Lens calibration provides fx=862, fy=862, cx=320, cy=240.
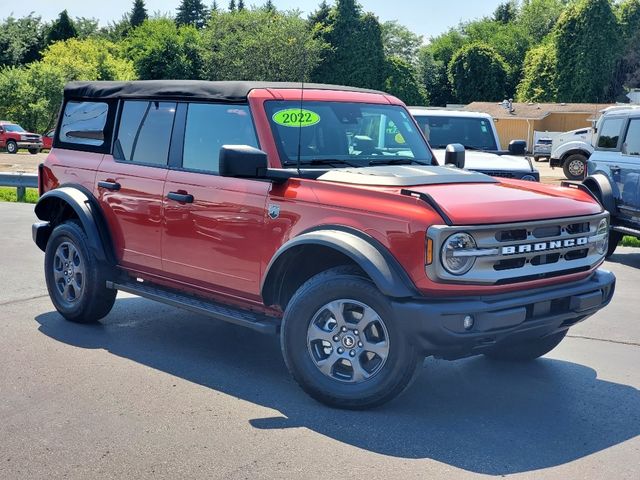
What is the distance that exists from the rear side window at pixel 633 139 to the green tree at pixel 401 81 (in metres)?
69.6

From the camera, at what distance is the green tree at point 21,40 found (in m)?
74.6

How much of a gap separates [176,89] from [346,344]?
2474 mm

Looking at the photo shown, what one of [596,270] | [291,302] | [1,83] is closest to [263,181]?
[291,302]

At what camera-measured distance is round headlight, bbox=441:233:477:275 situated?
4684 millimetres

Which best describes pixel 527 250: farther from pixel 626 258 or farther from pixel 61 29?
pixel 61 29

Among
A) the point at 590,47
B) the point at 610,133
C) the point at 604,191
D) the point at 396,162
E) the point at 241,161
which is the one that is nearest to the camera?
the point at 241,161

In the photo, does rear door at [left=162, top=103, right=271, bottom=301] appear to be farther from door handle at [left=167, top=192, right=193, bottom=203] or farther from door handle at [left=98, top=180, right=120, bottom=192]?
door handle at [left=98, top=180, right=120, bottom=192]

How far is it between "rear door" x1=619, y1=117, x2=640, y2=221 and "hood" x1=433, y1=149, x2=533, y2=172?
49.9 inches

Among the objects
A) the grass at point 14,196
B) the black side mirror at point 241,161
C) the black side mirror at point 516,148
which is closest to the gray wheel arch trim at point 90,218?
the black side mirror at point 241,161

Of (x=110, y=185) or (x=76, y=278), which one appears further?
(x=76, y=278)

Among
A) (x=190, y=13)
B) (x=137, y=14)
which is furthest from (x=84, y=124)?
(x=190, y=13)

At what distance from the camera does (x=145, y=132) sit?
260 inches

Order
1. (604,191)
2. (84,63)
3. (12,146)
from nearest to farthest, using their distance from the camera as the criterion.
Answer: (604,191)
(12,146)
(84,63)

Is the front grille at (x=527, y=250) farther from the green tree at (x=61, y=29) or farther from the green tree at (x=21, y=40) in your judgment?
the green tree at (x=61, y=29)
